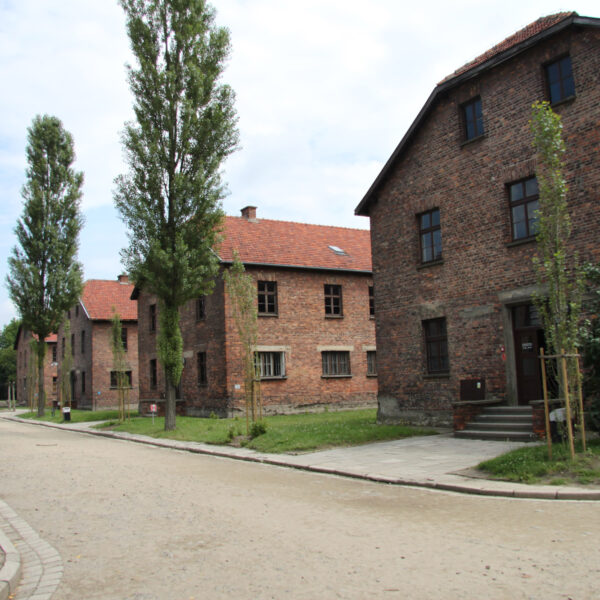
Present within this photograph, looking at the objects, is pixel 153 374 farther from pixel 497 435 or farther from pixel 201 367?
pixel 497 435

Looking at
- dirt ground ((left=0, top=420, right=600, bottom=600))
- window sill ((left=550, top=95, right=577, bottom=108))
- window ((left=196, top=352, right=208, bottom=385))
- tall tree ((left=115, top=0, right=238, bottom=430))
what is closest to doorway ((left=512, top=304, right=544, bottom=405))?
window sill ((left=550, top=95, right=577, bottom=108))

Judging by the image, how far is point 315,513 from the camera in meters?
7.81

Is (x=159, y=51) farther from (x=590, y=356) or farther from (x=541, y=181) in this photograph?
(x=590, y=356)

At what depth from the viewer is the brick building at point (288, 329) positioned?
2723 cm

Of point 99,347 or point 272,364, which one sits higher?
point 99,347

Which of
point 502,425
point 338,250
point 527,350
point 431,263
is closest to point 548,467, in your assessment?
point 502,425

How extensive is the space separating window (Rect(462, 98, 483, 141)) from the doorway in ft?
16.4

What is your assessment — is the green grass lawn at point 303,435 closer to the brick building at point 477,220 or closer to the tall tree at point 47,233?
the brick building at point 477,220

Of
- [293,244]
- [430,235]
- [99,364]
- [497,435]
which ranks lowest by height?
[497,435]

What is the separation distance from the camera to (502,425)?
14.6m

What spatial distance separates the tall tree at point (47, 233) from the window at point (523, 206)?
1085 inches

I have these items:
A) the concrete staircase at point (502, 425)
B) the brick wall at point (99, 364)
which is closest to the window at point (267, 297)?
the concrete staircase at point (502, 425)

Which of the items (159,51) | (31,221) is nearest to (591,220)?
(159,51)

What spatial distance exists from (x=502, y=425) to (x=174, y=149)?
14.1 m
